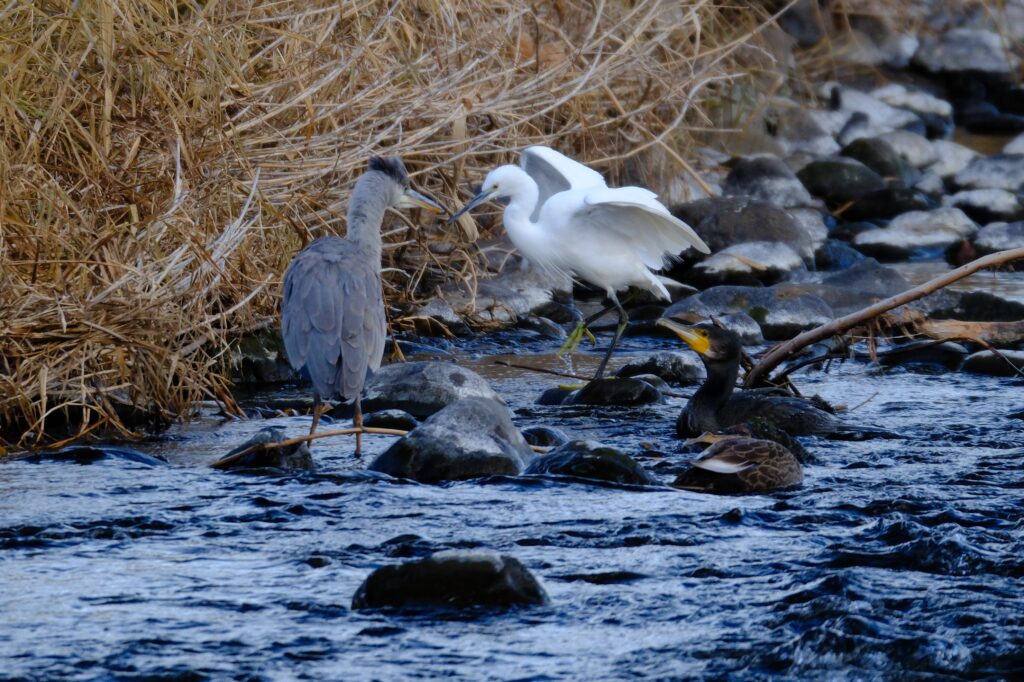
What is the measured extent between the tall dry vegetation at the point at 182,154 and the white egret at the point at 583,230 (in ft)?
1.51

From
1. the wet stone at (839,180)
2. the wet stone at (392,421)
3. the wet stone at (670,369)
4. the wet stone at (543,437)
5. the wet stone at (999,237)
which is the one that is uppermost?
the wet stone at (839,180)

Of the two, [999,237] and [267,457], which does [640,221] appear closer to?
[267,457]

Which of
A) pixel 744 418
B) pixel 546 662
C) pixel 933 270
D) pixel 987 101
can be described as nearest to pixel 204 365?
pixel 744 418

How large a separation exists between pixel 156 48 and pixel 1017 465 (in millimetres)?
3386

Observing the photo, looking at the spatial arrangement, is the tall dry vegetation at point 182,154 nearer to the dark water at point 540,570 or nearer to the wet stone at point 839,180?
the dark water at point 540,570

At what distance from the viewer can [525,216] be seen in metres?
6.29

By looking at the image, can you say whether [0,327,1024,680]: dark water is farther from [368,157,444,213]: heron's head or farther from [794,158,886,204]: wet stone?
[794,158,886,204]: wet stone

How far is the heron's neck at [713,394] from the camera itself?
509 cm

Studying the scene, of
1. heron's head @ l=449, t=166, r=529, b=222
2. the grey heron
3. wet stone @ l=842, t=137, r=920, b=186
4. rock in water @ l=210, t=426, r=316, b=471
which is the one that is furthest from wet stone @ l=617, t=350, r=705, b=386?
wet stone @ l=842, t=137, r=920, b=186

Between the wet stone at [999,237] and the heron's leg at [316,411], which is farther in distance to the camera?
the wet stone at [999,237]

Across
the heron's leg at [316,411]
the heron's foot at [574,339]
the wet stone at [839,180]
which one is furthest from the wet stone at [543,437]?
the wet stone at [839,180]

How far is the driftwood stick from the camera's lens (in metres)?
4.79

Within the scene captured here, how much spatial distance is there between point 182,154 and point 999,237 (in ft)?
19.8

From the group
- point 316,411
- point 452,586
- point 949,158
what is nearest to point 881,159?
point 949,158
